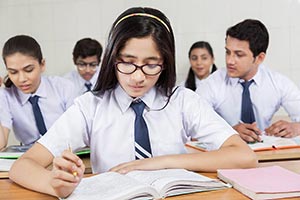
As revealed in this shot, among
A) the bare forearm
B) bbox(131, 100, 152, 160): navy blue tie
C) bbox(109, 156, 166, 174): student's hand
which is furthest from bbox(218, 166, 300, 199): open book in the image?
the bare forearm

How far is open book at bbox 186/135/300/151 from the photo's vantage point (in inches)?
83.2

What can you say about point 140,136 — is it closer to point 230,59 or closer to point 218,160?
point 218,160

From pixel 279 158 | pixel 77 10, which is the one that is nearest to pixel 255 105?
pixel 279 158

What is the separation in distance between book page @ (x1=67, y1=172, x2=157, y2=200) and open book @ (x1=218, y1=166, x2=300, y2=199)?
0.27 m

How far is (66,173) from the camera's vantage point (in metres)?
1.19

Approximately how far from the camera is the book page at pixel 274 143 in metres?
2.13

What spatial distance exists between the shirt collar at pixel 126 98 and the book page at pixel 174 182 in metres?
0.44

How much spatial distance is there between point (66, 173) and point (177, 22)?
138 inches

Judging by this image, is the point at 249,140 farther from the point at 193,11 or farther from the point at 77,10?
the point at 77,10

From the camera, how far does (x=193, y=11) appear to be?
4.54 m

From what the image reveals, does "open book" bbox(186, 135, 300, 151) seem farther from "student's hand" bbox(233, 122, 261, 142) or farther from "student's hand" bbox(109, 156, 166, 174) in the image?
"student's hand" bbox(109, 156, 166, 174)

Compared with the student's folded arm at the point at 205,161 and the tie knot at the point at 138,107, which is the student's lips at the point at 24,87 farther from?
the student's folded arm at the point at 205,161

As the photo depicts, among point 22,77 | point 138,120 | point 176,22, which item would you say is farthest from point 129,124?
point 176,22

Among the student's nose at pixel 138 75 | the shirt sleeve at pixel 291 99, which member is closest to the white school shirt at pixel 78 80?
the shirt sleeve at pixel 291 99
